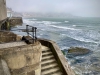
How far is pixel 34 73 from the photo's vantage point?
21.9ft

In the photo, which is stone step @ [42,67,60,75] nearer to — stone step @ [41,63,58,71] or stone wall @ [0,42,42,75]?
stone step @ [41,63,58,71]

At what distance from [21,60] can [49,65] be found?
2681 millimetres

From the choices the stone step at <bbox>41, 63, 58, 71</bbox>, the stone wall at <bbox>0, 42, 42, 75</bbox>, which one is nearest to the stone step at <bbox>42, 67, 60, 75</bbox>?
the stone step at <bbox>41, 63, 58, 71</bbox>

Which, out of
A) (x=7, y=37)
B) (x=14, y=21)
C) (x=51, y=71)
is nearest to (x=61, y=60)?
(x=51, y=71)

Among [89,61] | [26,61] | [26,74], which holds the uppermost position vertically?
[26,61]

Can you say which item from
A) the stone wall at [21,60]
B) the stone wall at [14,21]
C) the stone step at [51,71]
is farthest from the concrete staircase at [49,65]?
the stone wall at [14,21]

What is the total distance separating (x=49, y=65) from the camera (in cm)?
848

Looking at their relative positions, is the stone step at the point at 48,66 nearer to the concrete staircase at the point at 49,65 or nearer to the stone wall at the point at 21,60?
the concrete staircase at the point at 49,65

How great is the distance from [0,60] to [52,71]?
11.4 feet

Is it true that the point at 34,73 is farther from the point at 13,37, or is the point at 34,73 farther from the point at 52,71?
the point at 13,37

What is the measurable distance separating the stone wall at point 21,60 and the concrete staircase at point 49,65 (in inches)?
51.4

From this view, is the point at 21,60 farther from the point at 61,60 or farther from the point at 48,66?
the point at 61,60

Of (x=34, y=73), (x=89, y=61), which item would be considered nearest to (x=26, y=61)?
(x=34, y=73)

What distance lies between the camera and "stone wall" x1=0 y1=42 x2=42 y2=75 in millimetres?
5746
